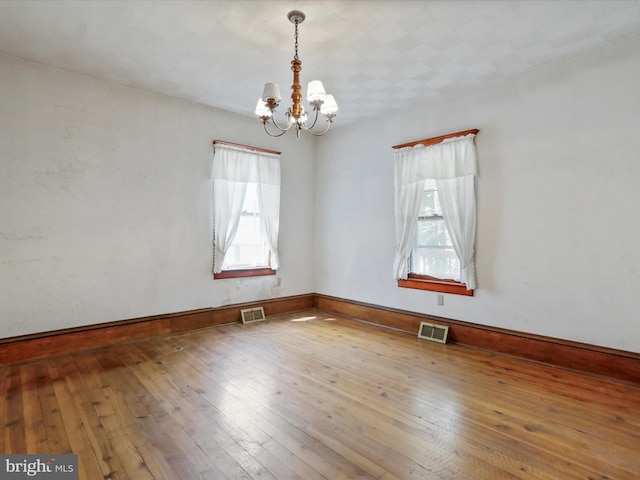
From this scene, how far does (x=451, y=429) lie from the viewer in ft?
7.38

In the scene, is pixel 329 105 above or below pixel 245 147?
below

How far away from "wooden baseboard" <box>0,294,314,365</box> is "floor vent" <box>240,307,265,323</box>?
71mm

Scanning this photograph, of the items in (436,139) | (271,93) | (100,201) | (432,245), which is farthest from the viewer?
(432,245)

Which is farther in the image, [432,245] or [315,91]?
[432,245]

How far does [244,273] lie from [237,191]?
1267 mm

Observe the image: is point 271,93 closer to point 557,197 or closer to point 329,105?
point 329,105

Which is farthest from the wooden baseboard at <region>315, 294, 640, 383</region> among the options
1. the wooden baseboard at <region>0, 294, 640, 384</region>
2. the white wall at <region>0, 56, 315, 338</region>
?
the white wall at <region>0, 56, 315, 338</region>

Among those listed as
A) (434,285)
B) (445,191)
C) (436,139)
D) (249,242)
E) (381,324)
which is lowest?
(381,324)

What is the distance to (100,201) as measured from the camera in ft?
12.7

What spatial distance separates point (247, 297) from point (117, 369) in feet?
7.05

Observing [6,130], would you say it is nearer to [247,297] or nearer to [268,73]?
[268,73]

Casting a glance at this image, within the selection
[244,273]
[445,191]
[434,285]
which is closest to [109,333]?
[244,273]

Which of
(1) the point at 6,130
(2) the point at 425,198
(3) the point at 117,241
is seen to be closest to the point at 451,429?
(2) the point at 425,198

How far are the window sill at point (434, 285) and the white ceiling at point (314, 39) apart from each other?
244 centimetres
